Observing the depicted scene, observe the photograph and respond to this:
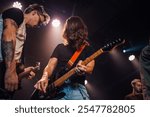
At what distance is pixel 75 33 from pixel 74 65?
0.29 m

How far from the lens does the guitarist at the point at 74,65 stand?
1755 mm

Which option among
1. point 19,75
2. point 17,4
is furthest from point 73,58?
point 17,4

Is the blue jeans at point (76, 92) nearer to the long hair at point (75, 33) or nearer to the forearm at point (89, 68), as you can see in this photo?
the forearm at point (89, 68)

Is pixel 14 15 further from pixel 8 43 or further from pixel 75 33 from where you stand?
pixel 75 33

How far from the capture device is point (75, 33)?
6.88ft

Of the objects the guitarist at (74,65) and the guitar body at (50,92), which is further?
the guitar body at (50,92)

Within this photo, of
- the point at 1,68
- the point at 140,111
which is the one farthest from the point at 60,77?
the point at 140,111

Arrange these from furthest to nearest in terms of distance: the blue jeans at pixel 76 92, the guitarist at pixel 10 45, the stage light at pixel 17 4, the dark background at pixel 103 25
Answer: the dark background at pixel 103 25, the stage light at pixel 17 4, the blue jeans at pixel 76 92, the guitarist at pixel 10 45

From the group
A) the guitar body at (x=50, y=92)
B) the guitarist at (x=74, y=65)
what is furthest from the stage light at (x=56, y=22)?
the guitar body at (x=50, y=92)

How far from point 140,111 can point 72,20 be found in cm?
101

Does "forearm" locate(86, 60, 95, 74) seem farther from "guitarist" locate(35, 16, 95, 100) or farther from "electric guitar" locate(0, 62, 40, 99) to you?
"electric guitar" locate(0, 62, 40, 99)

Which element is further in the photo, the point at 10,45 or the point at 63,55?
the point at 63,55

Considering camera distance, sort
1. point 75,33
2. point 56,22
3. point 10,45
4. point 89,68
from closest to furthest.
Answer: point 10,45 < point 89,68 < point 75,33 < point 56,22

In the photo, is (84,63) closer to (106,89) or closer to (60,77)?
(60,77)
